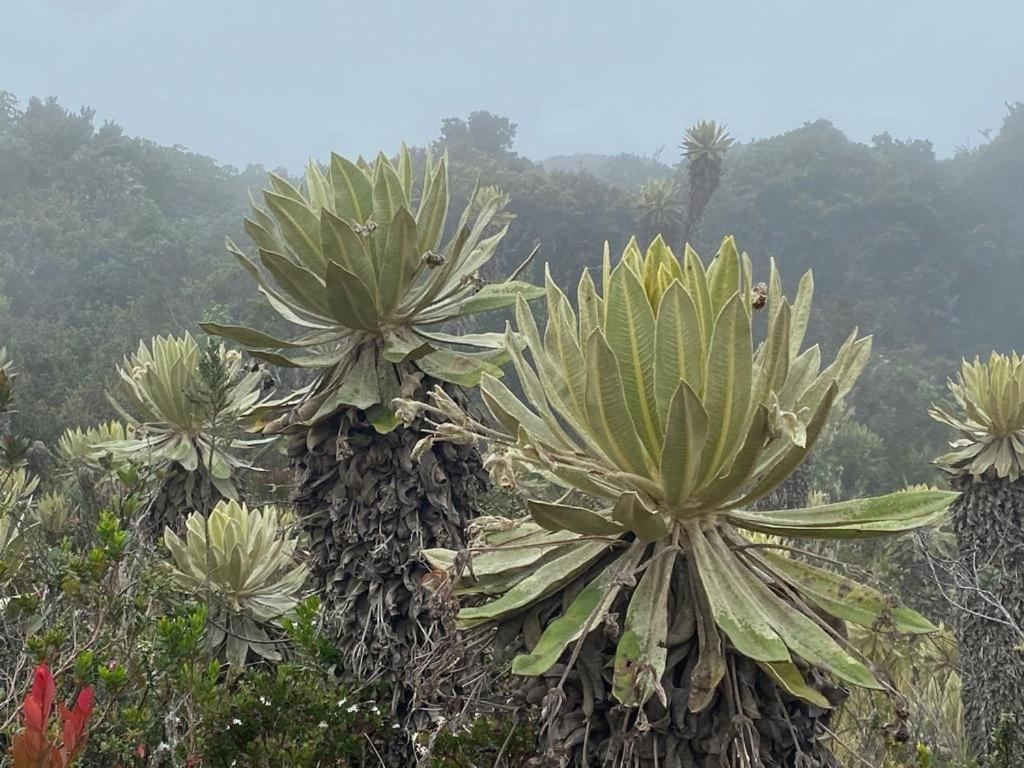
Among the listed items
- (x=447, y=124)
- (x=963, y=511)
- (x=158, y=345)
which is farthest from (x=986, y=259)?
(x=158, y=345)

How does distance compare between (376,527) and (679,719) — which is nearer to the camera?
(679,719)

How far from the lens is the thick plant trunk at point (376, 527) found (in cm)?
317

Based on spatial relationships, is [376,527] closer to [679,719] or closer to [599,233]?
[679,719]

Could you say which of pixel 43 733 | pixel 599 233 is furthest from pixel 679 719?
pixel 599 233

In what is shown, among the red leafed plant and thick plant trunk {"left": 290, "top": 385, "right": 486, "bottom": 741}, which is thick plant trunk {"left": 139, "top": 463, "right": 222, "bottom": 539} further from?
the red leafed plant

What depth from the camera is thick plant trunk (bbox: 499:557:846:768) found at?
1.71 metres

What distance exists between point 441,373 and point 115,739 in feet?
5.38

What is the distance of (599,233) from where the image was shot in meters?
40.9

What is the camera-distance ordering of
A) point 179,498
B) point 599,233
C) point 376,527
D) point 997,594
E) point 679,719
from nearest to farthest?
point 679,719, point 376,527, point 179,498, point 997,594, point 599,233

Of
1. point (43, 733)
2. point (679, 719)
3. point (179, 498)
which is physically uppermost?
point (43, 733)

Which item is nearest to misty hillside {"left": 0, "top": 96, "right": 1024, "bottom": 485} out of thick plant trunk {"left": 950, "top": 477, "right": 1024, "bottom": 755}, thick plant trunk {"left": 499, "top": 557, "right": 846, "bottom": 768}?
thick plant trunk {"left": 950, "top": 477, "right": 1024, "bottom": 755}

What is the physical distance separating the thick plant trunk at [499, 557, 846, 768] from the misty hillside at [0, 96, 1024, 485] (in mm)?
21288

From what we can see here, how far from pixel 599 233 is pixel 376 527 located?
3892 centimetres

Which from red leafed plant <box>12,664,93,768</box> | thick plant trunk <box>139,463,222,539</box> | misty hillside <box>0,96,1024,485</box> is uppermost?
misty hillside <box>0,96,1024,485</box>
